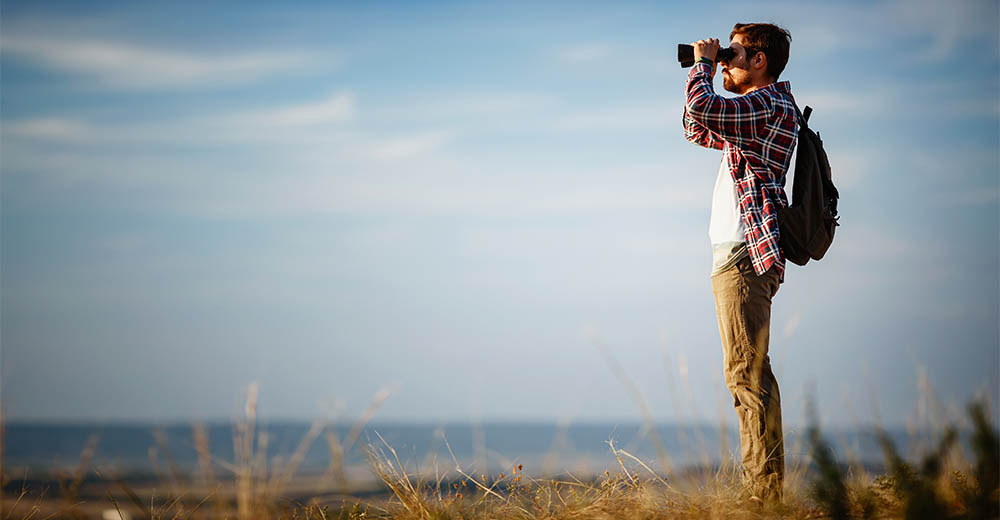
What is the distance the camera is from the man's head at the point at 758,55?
9.83 feet

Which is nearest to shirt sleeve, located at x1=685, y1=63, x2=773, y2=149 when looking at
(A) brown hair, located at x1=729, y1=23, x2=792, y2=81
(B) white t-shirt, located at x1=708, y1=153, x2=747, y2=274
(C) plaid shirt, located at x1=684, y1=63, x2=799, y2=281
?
(C) plaid shirt, located at x1=684, y1=63, x2=799, y2=281

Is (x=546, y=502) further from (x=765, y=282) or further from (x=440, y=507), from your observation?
(x=765, y=282)

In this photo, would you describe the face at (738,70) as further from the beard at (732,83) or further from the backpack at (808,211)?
the backpack at (808,211)

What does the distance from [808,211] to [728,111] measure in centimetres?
51

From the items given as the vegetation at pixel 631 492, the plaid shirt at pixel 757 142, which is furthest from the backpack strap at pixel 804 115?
the vegetation at pixel 631 492

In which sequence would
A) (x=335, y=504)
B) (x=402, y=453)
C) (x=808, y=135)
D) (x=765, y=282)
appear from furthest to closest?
(x=335, y=504) < (x=402, y=453) < (x=808, y=135) < (x=765, y=282)

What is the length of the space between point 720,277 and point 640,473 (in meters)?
0.93

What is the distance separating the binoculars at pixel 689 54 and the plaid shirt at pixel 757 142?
0.57ft

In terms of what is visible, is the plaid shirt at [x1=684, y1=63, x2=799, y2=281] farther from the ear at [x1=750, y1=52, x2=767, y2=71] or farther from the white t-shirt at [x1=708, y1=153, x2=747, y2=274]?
the ear at [x1=750, y1=52, x2=767, y2=71]

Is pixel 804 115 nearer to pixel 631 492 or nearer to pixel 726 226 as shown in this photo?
pixel 726 226

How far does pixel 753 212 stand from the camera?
2.72 meters

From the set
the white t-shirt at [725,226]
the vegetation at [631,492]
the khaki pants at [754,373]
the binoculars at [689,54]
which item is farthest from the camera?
the binoculars at [689,54]

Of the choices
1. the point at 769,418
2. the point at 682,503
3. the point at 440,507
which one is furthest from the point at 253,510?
the point at 769,418

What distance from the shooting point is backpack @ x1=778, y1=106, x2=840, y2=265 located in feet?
8.91
